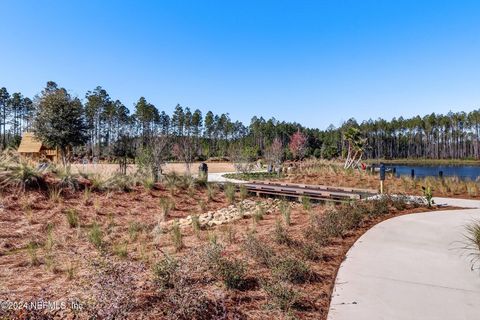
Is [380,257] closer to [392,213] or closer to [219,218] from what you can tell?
[392,213]

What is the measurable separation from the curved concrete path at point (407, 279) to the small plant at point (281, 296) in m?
0.37

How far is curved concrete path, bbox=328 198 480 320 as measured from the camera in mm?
2855

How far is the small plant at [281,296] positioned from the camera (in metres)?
2.76

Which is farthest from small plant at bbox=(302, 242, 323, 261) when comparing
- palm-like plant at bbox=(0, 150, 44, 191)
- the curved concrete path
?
palm-like plant at bbox=(0, 150, 44, 191)

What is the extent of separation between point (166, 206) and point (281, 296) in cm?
610

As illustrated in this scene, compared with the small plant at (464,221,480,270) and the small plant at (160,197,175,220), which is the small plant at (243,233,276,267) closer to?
the small plant at (464,221,480,270)

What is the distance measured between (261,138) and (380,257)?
70680 mm

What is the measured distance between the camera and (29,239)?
5582 mm

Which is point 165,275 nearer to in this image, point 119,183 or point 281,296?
point 281,296

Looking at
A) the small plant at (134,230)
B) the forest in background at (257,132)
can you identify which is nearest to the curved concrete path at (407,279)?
the small plant at (134,230)

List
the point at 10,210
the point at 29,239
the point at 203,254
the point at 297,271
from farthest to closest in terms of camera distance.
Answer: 1. the point at 10,210
2. the point at 29,239
3. the point at 203,254
4. the point at 297,271

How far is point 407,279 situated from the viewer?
3645 mm

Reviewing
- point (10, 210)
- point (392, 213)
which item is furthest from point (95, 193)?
point (392, 213)

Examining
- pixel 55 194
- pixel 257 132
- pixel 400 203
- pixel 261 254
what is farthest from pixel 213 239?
pixel 257 132
